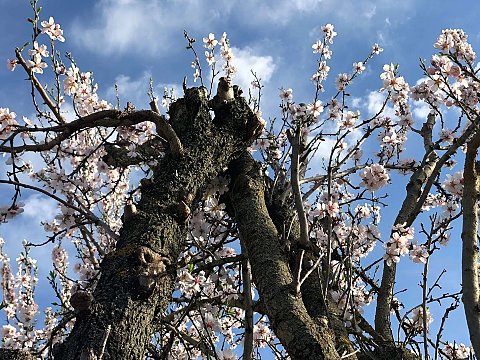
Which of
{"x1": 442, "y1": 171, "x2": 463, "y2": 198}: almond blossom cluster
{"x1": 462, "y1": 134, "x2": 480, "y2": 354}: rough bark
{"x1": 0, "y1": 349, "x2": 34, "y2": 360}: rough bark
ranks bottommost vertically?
{"x1": 0, "y1": 349, "x2": 34, "y2": 360}: rough bark

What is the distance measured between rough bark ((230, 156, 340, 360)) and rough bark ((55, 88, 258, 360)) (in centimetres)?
22

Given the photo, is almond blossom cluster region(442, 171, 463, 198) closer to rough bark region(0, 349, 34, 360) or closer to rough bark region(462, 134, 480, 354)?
rough bark region(462, 134, 480, 354)

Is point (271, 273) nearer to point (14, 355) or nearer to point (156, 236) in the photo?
point (156, 236)

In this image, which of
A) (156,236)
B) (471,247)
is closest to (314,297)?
(471,247)

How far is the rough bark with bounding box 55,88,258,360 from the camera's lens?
162cm

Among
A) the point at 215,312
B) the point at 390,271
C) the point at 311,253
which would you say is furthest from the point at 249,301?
the point at 390,271

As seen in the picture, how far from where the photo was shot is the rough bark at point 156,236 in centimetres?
162

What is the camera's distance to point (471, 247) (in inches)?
79.8

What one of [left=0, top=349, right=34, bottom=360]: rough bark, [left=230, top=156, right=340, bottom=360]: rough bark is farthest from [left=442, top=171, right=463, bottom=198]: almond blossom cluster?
[left=0, top=349, right=34, bottom=360]: rough bark

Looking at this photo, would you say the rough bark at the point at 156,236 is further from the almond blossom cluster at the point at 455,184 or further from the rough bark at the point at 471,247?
the almond blossom cluster at the point at 455,184

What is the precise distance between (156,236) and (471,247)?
139cm

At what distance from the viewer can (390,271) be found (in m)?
3.11

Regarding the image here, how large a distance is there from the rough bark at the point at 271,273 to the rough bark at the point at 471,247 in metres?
0.55

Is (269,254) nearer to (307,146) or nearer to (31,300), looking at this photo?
(307,146)
